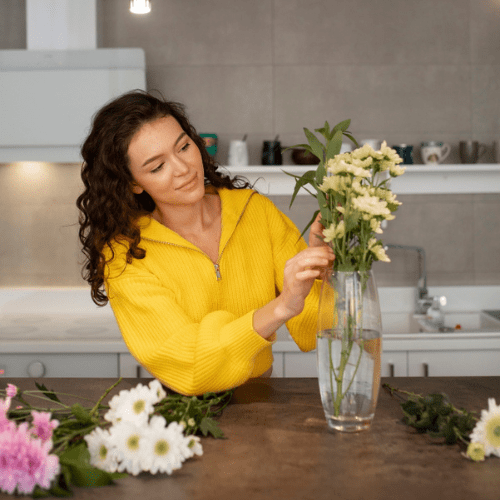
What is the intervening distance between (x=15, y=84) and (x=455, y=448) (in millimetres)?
2256

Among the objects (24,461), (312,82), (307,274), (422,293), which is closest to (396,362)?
(422,293)

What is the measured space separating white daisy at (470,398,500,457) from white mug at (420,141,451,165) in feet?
6.63

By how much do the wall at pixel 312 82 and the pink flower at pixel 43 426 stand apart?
2.11 metres

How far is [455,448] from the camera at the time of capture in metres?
0.93

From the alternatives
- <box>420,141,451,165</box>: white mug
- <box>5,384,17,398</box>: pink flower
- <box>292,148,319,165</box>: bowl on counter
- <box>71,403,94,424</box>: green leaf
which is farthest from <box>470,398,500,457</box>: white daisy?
<box>420,141,451,165</box>: white mug

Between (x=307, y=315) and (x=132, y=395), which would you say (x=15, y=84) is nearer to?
(x=307, y=315)

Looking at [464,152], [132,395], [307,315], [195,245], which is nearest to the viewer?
[132,395]

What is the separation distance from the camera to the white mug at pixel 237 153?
2.69m

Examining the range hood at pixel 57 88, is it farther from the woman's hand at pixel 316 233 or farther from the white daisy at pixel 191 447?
the white daisy at pixel 191 447

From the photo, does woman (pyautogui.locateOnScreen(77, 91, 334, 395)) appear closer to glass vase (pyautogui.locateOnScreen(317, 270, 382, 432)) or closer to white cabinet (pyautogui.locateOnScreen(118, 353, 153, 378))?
glass vase (pyautogui.locateOnScreen(317, 270, 382, 432))

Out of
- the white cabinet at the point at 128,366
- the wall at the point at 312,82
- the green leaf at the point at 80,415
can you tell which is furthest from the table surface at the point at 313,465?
the wall at the point at 312,82

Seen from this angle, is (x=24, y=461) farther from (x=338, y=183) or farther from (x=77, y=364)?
(x=77, y=364)

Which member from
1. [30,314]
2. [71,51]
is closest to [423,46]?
[71,51]

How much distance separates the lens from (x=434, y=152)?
2719 mm
